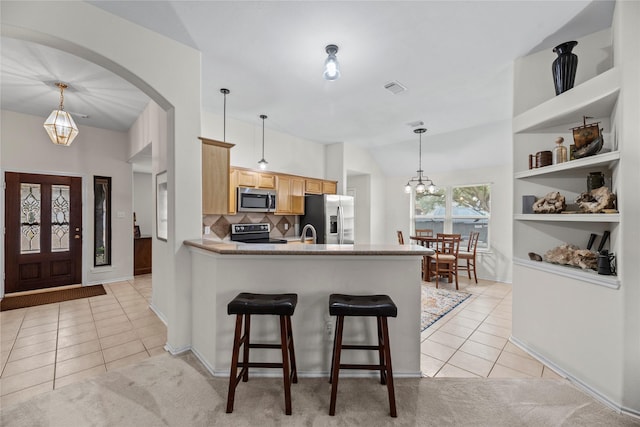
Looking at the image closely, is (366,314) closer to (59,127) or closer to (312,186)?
(312,186)

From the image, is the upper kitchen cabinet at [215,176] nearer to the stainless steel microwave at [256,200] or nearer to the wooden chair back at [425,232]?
the stainless steel microwave at [256,200]

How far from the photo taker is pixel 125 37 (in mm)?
2184

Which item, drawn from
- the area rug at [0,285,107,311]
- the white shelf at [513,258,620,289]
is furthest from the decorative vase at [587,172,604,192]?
the area rug at [0,285,107,311]

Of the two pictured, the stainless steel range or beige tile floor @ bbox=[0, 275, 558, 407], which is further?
the stainless steel range

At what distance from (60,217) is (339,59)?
17.1 ft

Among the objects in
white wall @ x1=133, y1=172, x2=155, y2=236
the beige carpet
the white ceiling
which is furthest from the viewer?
white wall @ x1=133, y1=172, x2=155, y2=236

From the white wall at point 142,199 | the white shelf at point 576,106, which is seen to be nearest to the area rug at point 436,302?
the white shelf at point 576,106

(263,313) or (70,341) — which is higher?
(263,313)

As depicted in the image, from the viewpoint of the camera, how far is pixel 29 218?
4.32 meters

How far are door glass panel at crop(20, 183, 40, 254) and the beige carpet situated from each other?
144 inches

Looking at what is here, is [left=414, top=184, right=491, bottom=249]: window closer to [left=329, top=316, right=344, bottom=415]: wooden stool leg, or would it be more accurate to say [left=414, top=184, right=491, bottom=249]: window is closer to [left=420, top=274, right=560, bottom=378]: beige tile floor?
[left=420, top=274, right=560, bottom=378]: beige tile floor

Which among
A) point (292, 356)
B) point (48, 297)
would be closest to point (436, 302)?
point (292, 356)

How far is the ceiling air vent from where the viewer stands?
3.24m

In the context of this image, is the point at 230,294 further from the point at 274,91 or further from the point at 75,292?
the point at 75,292
